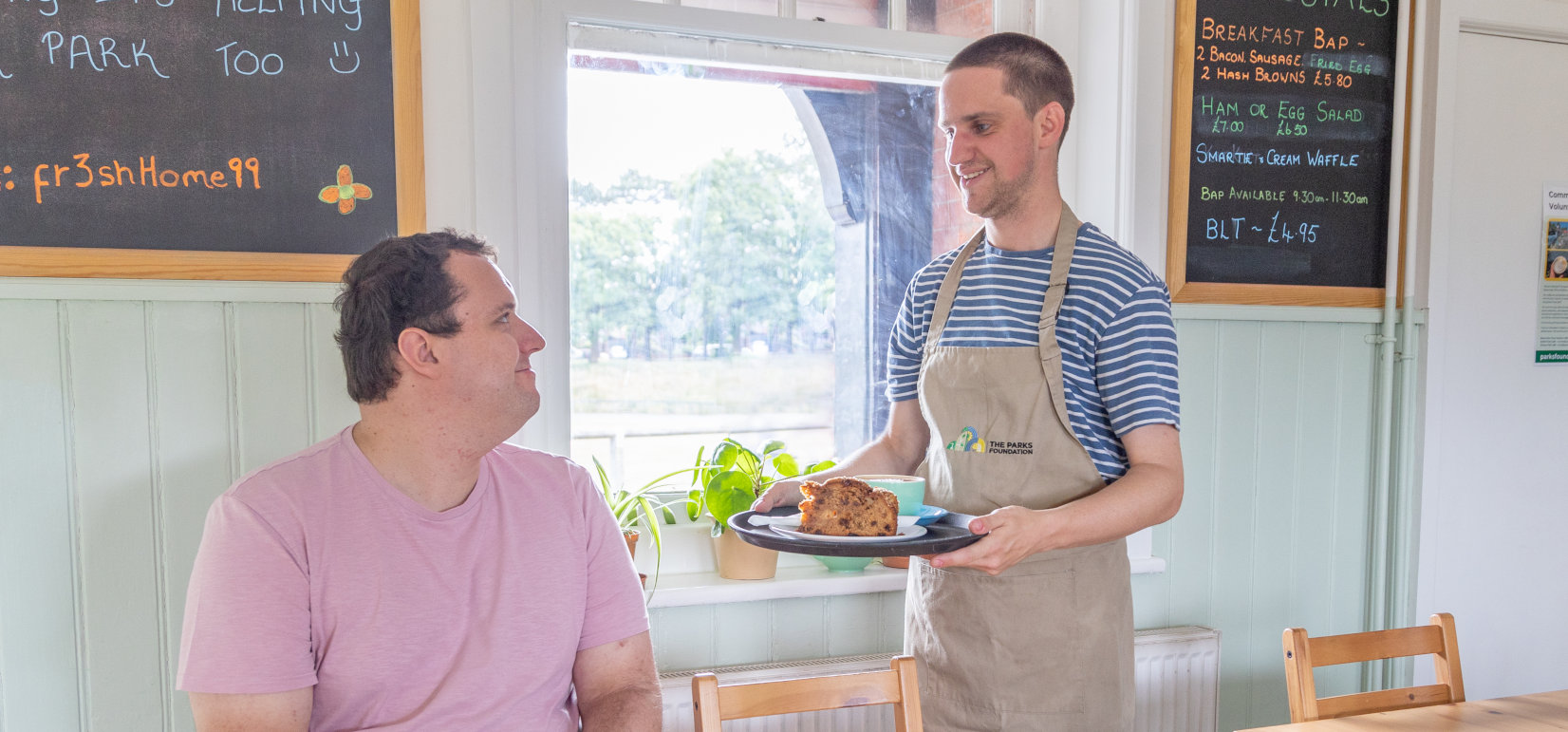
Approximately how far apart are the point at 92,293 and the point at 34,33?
39cm

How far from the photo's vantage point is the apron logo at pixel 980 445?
59.0 inches

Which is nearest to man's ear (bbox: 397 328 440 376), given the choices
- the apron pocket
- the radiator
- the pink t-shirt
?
the pink t-shirt

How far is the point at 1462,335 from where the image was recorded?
245 centimetres

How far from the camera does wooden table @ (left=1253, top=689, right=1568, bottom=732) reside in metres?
1.37

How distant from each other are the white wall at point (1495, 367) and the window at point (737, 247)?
1239mm

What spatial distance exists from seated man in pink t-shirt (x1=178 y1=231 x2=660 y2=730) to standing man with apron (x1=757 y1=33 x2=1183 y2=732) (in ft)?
1.69

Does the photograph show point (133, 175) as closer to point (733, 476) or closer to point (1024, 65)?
point (733, 476)

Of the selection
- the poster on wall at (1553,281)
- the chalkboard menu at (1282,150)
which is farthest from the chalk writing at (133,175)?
the poster on wall at (1553,281)

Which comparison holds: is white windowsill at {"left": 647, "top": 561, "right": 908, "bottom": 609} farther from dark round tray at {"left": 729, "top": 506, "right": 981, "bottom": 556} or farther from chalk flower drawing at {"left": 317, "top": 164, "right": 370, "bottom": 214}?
chalk flower drawing at {"left": 317, "top": 164, "right": 370, "bottom": 214}

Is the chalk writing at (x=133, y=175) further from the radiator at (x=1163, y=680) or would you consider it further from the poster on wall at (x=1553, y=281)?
the poster on wall at (x=1553, y=281)

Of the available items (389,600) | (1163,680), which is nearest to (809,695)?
(389,600)

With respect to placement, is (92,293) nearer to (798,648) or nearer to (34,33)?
(34,33)

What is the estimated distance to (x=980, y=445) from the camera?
5.01 ft

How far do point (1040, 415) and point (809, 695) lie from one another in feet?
1.71
